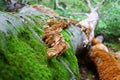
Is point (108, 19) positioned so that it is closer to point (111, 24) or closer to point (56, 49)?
point (111, 24)

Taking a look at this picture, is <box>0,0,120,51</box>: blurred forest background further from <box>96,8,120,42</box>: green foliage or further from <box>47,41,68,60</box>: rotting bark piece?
<box>47,41,68,60</box>: rotting bark piece

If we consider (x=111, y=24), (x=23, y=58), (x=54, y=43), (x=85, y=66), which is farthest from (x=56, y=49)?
(x=111, y=24)

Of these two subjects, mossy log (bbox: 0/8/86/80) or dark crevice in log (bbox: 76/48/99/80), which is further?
dark crevice in log (bbox: 76/48/99/80)

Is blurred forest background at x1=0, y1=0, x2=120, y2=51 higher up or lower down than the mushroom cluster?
lower down

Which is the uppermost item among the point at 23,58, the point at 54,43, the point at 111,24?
the point at 23,58

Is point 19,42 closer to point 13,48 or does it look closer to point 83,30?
point 13,48

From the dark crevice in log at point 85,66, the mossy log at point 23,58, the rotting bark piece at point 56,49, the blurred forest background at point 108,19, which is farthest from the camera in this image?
the blurred forest background at point 108,19

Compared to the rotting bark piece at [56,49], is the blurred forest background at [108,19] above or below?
below

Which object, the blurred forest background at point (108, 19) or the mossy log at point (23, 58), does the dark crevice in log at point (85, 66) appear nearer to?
the mossy log at point (23, 58)

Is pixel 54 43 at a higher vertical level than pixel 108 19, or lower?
higher

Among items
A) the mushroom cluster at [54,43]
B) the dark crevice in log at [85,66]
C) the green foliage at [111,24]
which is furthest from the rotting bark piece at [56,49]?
the green foliage at [111,24]

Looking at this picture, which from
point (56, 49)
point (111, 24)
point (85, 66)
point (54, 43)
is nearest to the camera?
point (56, 49)

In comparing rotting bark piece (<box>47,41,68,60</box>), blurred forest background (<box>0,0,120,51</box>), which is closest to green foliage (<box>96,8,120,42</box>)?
blurred forest background (<box>0,0,120,51</box>)

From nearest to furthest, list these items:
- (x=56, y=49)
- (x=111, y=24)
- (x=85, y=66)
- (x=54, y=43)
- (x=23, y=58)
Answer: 1. (x=23, y=58)
2. (x=56, y=49)
3. (x=54, y=43)
4. (x=85, y=66)
5. (x=111, y=24)
